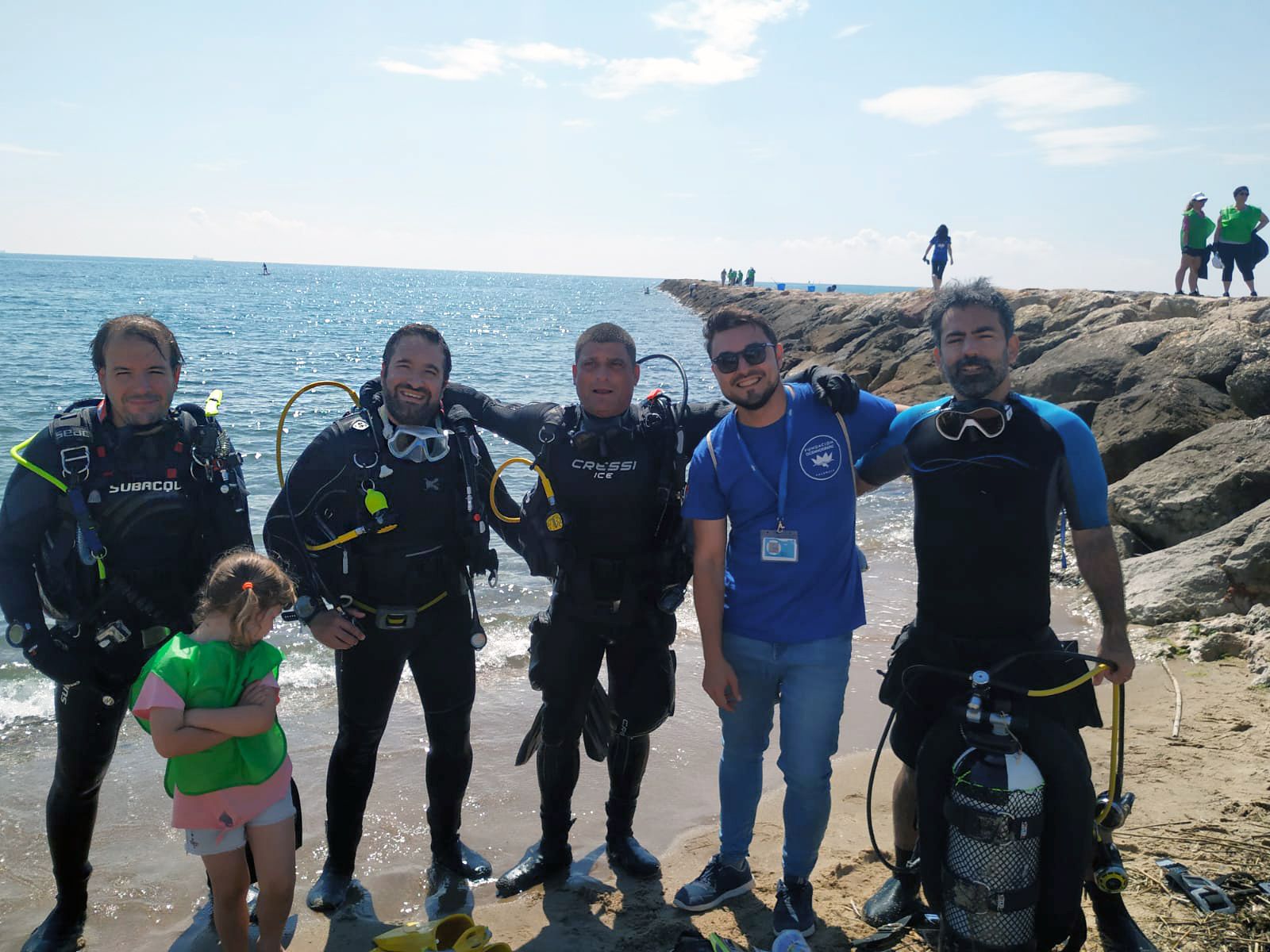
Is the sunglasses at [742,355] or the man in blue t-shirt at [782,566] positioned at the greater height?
the sunglasses at [742,355]

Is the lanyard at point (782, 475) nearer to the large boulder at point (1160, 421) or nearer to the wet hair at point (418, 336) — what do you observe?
the wet hair at point (418, 336)

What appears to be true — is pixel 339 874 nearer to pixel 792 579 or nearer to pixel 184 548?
pixel 184 548

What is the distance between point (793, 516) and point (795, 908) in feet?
4.47

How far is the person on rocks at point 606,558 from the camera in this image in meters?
3.37

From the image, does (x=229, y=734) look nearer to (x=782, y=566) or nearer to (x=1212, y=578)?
(x=782, y=566)

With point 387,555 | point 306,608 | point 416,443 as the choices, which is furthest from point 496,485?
point 306,608

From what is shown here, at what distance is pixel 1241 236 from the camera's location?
538 inches

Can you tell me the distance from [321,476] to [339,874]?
5.19 feet

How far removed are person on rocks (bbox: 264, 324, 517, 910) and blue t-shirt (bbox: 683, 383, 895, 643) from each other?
946 mm

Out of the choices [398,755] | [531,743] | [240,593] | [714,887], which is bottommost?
[398,755]

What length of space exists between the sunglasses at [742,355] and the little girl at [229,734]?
1.57m

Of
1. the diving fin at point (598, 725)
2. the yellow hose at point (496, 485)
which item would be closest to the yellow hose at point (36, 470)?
the yellow hose at point (496, 485)

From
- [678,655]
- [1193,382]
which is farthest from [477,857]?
[1193,382]

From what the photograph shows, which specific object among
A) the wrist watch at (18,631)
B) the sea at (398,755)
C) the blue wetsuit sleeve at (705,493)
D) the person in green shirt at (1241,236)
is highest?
the person in green shirt at (1241,236)
